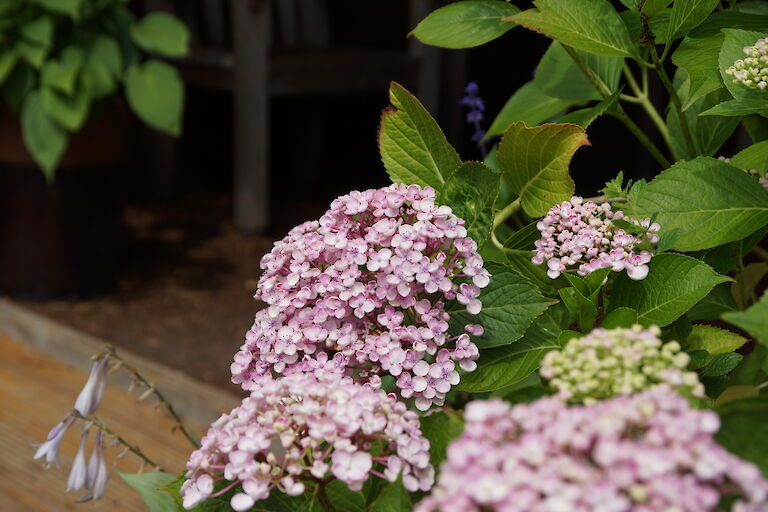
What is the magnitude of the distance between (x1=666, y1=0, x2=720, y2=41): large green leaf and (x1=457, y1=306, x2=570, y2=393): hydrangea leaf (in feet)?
0.77

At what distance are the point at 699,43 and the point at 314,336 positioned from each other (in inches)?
14.7

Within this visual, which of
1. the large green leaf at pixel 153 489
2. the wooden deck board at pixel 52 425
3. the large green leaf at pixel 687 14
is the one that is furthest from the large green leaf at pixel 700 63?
the wooden deck board at pixel 52 425

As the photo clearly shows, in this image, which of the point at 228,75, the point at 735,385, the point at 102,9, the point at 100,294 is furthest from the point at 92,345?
the point at 735,385

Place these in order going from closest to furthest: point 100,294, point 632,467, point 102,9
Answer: point 632,467, point 102,9, point 100,294

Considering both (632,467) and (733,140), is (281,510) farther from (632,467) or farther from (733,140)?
(733,140)

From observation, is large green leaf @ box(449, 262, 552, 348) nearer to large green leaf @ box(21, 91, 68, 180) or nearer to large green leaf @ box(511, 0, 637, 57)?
large green leaf @ box(511, 0, 637, 57)

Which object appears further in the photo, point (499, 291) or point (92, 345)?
point (92, 345)

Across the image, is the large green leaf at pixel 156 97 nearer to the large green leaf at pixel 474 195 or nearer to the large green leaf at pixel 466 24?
the large green leaf at pixel 466 24

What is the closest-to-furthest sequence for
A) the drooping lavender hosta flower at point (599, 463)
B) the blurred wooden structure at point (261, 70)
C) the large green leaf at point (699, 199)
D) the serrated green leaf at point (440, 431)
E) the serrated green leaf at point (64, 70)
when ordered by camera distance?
the drooping lavender hosta flower at point (599, 463) < the serrated green leaf at point (440, 431) < the large green leaf at point (699, 199) < the serrated green leaf at point (64, 70) < the blurred wooden structure at point (261, 70)

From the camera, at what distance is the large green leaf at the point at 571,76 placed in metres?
0.85

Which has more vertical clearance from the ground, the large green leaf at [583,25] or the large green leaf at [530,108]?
the large green leaf at [583,25]

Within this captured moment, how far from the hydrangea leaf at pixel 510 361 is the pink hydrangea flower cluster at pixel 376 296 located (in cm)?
2

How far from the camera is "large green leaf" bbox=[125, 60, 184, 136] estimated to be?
291 cm

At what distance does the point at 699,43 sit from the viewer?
0.73m
